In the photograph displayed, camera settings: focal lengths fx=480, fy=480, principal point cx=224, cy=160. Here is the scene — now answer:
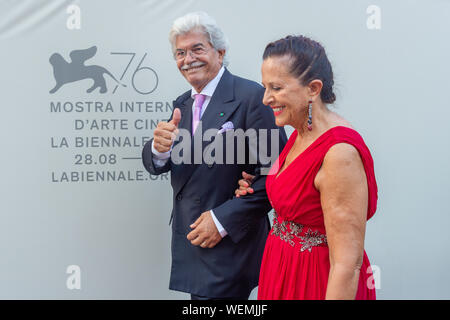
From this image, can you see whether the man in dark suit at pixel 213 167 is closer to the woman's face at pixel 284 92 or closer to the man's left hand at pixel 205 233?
the man's left hand at pixel 205 233

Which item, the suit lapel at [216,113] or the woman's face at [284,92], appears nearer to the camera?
the woman's face at [284,92]

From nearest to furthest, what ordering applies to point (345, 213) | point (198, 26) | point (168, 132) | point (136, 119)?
point (345, 213), point (168, 132), point (198, 26), point (136, 119)

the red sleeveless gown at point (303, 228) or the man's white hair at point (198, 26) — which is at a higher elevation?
the man's white hair at point (198, 26)

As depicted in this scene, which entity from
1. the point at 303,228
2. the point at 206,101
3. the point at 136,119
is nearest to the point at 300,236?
the point at 303,228

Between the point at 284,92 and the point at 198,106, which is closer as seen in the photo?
the point at 284,92

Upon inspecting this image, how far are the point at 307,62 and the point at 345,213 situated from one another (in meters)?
0.50

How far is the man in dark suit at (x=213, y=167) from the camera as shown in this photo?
202 centimetres

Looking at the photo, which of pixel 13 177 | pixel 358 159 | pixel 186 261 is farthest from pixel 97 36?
pixel 358 159

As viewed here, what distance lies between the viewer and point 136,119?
2682 mm

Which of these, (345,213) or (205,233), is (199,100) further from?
(345,213)

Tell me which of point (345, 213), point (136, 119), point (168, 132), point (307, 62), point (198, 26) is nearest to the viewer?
point (345, 213)

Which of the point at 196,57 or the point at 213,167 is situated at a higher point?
the point at 196,57

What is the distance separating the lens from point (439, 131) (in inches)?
109

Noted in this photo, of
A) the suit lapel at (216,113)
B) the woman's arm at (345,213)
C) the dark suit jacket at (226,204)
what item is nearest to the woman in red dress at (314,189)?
the woman's arm at (345,213)
